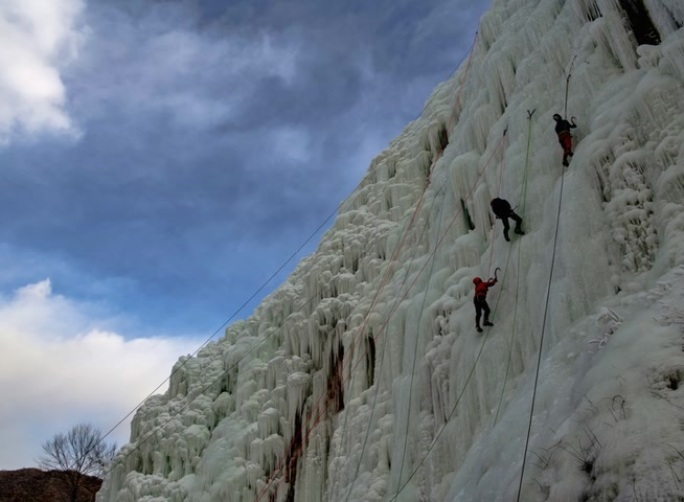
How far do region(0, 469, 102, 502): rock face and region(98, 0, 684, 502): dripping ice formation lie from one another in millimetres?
A: 13113

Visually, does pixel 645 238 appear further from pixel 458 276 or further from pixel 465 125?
pixel 465 125

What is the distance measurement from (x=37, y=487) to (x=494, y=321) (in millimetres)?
25705

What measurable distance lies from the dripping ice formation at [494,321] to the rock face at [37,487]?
43.0 feet

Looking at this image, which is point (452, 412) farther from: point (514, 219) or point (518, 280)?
point (514, 219)

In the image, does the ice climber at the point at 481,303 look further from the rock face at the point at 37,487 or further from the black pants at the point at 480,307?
the rock face at the point at 37,487

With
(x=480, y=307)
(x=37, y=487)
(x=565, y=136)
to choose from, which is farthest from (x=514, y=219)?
(x=37, y=487)

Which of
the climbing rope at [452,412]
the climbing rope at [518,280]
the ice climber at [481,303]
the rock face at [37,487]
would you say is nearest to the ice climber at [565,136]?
the climbing rope at [518,280]

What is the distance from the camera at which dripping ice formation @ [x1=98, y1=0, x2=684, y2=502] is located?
167 inches

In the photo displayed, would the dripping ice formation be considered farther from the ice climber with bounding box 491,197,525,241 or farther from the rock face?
the rock face

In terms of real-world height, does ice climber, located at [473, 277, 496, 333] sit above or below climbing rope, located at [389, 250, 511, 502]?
above

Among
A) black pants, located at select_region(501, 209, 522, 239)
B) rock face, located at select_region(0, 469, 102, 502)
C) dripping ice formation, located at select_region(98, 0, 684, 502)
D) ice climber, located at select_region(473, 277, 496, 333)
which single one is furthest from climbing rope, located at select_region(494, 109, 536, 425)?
rock face, located at select_region(0, 469, 102, 502)

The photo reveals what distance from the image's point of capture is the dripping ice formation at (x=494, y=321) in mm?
4234

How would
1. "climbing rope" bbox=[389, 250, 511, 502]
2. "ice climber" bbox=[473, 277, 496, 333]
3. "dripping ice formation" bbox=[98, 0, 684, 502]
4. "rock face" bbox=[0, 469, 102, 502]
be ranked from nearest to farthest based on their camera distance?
"dripping ice formation" bbox=[98, 0, 684, 502] → "climbing rope" bbox=[389, 250, 511, 502] → "ice climber" bbox=[473, 277, 496, 333] → "rock face" bbox=[0, 469, 102, 502]

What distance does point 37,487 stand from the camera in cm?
2597
